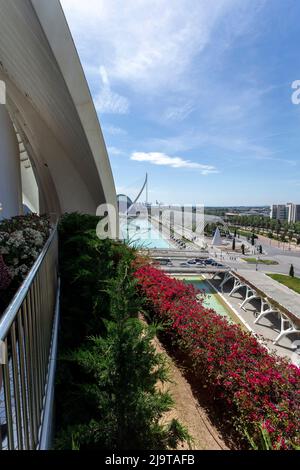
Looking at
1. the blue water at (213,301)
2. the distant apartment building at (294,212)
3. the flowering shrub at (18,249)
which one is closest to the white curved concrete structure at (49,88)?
the flowering shrub at (18,249)

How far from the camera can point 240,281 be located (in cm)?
1806

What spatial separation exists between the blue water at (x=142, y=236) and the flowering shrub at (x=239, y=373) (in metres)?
2.62

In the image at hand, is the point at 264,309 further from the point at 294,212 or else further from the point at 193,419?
the point at 294,212

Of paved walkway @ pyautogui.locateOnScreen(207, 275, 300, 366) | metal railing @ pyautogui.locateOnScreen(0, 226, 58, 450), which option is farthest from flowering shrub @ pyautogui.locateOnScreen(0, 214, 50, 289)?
paved walkway @ pyautogui.locateOnScreen(207, 275, 300, 366)

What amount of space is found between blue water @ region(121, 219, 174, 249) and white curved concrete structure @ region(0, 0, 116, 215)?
194 centimetres

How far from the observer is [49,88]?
591 cm

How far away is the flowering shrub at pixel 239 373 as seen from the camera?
9.12 feet

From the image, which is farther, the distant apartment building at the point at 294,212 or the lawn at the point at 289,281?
the distant apartment building at the point at 294,212

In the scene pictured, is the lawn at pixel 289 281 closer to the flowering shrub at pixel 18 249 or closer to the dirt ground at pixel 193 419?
the dirt ground at pixel 193 419

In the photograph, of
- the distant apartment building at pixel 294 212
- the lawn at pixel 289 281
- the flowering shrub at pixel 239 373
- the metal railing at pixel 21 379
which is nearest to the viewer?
the metal railing at pixel 21 379

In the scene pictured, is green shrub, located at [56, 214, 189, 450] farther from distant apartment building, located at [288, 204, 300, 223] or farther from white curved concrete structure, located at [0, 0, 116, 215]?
distant apartment building, located at [288, 204, 300, 223]

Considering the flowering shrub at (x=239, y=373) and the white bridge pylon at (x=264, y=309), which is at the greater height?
the flowering shrub at (x=239, y=373)
